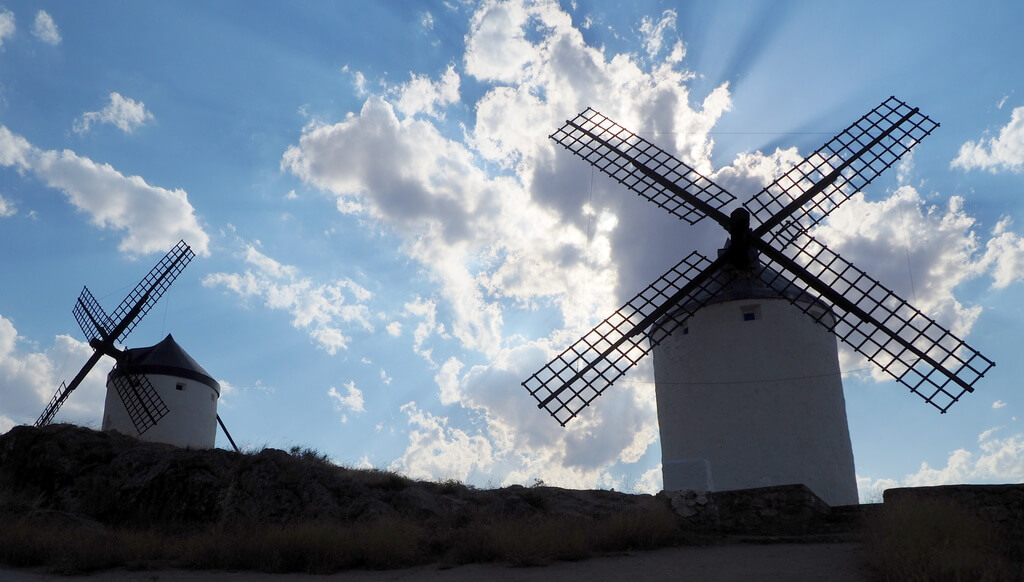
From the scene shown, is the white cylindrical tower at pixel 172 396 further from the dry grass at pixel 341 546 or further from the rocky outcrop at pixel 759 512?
the rocky outcrop at pixel 759 512

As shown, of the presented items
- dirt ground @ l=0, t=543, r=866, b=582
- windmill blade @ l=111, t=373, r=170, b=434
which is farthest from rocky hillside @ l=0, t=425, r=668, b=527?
windmill blade @ l=111, t=373, r=170, b=434

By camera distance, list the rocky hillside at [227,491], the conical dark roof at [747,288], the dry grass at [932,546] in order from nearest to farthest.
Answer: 1. the dry grass at [932,546]
2. the rocky hillside at [227,491]
3. the conical dark roof at [747,288]

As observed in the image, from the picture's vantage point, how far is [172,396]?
22.2m

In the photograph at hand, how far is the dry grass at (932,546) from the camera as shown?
5.26 metres

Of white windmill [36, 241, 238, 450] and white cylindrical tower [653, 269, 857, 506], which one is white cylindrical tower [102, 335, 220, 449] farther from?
white cylindrical tower [653, 269, 857, 506]

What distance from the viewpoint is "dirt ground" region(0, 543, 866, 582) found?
6.30 meters

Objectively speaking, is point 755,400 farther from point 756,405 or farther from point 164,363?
point 164,363

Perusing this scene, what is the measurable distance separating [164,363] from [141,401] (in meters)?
1.30

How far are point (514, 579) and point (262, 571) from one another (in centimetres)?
269

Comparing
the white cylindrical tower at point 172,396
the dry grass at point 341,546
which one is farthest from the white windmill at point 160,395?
the dry grass at point 341,546

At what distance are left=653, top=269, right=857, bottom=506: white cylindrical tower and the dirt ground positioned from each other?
5.10 m

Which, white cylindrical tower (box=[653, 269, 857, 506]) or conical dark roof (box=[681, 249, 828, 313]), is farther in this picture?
conical dark roof (box=[681, 249, 828, 313])

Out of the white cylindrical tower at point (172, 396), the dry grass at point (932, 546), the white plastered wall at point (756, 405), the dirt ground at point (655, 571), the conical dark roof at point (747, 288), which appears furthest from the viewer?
the white cylindrical tower at point (172, 396)

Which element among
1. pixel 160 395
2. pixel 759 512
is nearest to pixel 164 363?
pixel 160 395
